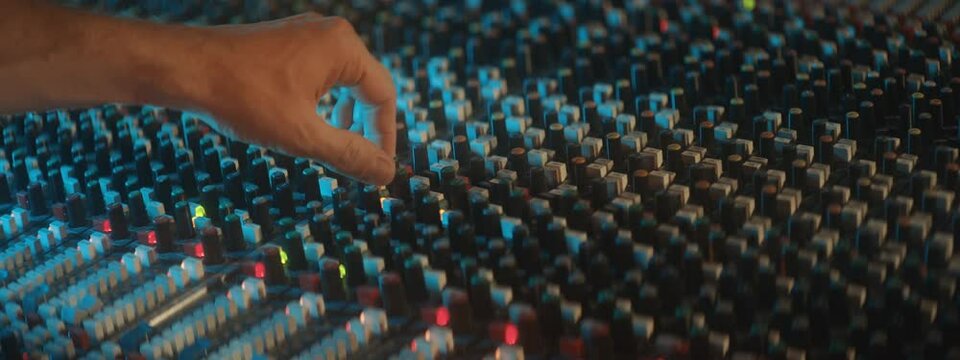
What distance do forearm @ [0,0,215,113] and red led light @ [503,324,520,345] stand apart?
1.67 ft

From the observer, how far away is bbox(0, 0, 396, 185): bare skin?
153cm

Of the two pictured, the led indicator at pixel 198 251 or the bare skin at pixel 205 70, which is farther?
the led indicator at pixel 198 251

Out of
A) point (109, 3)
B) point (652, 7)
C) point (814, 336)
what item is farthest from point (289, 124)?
point (109, 3)

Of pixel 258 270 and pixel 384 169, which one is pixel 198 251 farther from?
pixel 384 169

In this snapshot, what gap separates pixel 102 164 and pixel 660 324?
1.00m

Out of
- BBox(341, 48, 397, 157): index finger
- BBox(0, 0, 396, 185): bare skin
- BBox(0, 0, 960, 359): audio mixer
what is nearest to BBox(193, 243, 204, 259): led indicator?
BBox(0, 0, 960, 359): audio mixer

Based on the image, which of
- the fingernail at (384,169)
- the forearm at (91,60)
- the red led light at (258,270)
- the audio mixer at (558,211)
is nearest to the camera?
the audio mixer at (558,211)

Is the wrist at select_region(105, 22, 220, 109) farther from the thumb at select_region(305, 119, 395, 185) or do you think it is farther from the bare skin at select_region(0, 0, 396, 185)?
the thumb at select_region(305, 119, 395, 185)

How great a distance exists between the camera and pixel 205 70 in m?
1.58

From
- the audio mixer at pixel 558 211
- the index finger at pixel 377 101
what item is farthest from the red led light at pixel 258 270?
the index finger at pixel 377 101

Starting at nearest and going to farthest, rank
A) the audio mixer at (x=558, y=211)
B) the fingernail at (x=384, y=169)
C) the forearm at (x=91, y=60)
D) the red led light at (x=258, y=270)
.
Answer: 1. the audio mixer at (x=558, y=211)
2. the forearm at (x=91, y=60)
3. the red led light at (x=258, y=270)
4. the fingernail at (x=384, y=169)

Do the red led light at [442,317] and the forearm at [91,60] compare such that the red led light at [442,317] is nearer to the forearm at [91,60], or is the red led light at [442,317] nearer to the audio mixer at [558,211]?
the audio mixer at [558,211]

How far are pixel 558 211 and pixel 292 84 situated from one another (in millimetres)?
397

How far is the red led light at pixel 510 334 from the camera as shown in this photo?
142cm
